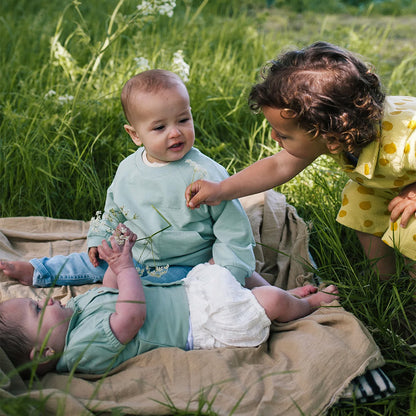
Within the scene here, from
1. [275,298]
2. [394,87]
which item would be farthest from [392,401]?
[394,87]

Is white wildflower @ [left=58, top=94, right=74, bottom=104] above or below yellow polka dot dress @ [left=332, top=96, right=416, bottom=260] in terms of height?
below

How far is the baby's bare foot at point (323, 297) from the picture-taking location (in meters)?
2.32

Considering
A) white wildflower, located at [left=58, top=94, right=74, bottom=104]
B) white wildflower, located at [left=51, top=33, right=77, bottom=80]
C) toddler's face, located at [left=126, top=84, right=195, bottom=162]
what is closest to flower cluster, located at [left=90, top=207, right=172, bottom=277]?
toddler's face, located at [left=126, top=84, right=195, bottom=162]

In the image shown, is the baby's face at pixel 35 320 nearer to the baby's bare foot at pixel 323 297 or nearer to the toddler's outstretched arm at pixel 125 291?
the toddler's outstretched arm at pixel 125 291

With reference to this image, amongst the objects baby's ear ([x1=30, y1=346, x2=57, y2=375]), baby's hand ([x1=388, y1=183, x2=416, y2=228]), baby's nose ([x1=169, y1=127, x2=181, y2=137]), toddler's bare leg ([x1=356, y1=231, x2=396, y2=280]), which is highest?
baby's nose ([x1=169, y1=127, x2=181, y2=137])

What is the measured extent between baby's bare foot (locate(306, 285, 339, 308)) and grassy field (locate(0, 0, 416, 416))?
0.05 meters

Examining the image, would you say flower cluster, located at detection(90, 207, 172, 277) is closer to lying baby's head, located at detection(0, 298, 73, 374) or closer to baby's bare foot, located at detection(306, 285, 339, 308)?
lying baby's head, located at detection(0, 298, 73, 374)

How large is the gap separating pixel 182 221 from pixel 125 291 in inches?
19.0

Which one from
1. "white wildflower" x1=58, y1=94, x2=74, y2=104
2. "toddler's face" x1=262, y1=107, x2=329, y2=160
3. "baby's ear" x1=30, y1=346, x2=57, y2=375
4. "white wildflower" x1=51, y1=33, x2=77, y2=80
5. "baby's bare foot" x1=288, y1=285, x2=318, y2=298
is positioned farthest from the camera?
"white wildflower" x1=51, y1=33, x2=77, y2=80

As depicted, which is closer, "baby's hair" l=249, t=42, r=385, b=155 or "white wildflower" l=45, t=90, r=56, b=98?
"baby's hair" l=249, t=42, r=385, b=155

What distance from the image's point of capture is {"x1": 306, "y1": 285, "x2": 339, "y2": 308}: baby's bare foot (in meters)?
2.32

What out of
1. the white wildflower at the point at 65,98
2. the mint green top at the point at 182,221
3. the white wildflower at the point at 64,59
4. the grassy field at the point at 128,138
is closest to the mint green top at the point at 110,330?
the mint green top at the point at 182,221

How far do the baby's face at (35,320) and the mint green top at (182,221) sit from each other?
45 centimetres

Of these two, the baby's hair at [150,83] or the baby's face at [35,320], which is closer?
the baby's face at [35,320]
